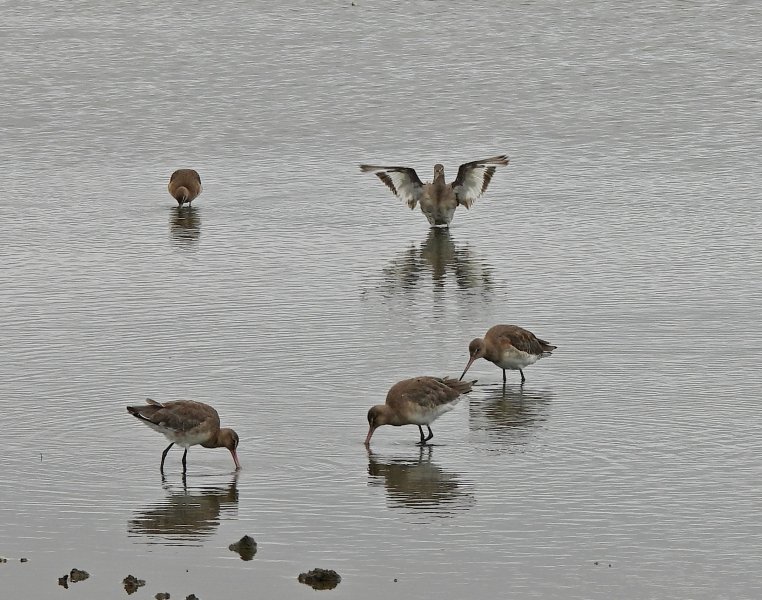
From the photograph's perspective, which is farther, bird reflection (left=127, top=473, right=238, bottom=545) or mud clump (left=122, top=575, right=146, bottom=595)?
bird reflection (left=127, top=473, right=238, bottom=545)

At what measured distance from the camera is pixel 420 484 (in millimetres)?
11844

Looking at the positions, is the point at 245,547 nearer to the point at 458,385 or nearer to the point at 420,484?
the point at 420,484

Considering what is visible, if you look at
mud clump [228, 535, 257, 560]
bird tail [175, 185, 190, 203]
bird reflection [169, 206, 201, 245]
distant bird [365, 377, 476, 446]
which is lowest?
mud clump [228, 535, 257, 560]

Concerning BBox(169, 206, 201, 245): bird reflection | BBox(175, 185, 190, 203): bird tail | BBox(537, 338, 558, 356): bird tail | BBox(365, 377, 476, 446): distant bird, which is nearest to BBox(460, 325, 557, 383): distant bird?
BBox(537, 338, 558, 356): bird tail

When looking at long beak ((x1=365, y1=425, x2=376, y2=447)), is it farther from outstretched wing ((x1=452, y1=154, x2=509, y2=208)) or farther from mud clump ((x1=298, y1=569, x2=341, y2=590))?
outstretched wing ((x1=452, y1=154, x2=509, y2=208))

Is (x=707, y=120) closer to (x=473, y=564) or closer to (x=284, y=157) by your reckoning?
(x=284, y=157)

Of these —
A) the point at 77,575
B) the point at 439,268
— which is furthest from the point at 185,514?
the point at 439,268

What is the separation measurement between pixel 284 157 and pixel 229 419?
1302 cm

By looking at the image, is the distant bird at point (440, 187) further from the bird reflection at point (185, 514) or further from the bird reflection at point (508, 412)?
the bird reflection at point (185, 514)

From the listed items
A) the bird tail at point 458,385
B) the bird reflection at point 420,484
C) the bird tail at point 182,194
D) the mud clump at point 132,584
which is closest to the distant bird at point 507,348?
the bird tail at point 458,385

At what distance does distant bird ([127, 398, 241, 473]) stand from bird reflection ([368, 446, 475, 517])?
115cm

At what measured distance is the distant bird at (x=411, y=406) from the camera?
41.4 feet

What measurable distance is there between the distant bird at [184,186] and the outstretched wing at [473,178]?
12.3ft

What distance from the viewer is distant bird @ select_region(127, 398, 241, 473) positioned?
1185cm
